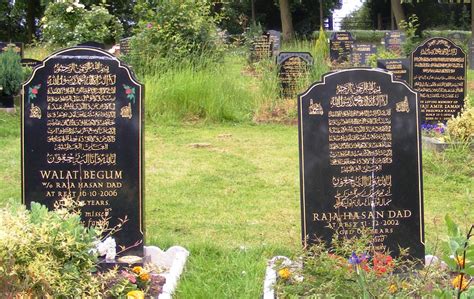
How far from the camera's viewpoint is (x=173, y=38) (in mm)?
14406

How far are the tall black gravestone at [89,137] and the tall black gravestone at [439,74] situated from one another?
6.84 metres

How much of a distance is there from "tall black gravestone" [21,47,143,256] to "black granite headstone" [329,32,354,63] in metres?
16.0

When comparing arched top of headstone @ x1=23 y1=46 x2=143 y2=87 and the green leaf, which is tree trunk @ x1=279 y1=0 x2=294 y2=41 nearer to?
arched top of headstone @ x1=23 y1=46 x2=143 y2=87

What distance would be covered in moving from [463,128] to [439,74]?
1.86 meters

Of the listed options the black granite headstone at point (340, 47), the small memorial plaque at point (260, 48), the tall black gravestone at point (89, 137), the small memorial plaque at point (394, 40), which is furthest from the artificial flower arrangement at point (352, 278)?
the small memorial plaque at point (394, 40)

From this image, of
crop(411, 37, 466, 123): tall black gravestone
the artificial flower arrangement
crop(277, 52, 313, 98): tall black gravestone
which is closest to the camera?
the artificial flower arrangement

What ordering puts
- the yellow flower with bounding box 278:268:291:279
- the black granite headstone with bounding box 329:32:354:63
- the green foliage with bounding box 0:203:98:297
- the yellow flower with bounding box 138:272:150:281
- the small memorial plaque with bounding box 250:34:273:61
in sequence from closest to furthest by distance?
the green foliage with bounding box 0:203:98:297
the yellow flower with bounding box 278:268:291:279
the yellow flower with bounding box 138:272:150:281
the small memorial plaque with bounding box 250:34:273:61
the black granite headstone with bounding box 329:32:354:63

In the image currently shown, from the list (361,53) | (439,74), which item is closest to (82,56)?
(439,74)

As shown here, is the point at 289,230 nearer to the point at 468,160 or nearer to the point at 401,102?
the point at 401,102

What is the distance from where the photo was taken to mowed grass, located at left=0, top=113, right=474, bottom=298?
4.60 m

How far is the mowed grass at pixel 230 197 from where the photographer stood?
4.60m

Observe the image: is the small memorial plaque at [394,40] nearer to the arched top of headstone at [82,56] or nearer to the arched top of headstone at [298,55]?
the arched top of headstone at [298,55]

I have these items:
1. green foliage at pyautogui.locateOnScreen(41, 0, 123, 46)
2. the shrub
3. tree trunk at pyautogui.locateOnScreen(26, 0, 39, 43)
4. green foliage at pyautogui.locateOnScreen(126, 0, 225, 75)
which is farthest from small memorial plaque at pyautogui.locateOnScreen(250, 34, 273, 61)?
tree trunk at pyautogui.locateOnScreen(26, 0, 39, 43)

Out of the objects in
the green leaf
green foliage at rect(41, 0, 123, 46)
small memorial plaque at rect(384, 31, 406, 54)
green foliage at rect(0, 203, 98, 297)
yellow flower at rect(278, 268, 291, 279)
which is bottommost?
yellow flower at rect(278, 268, 291, 279)
